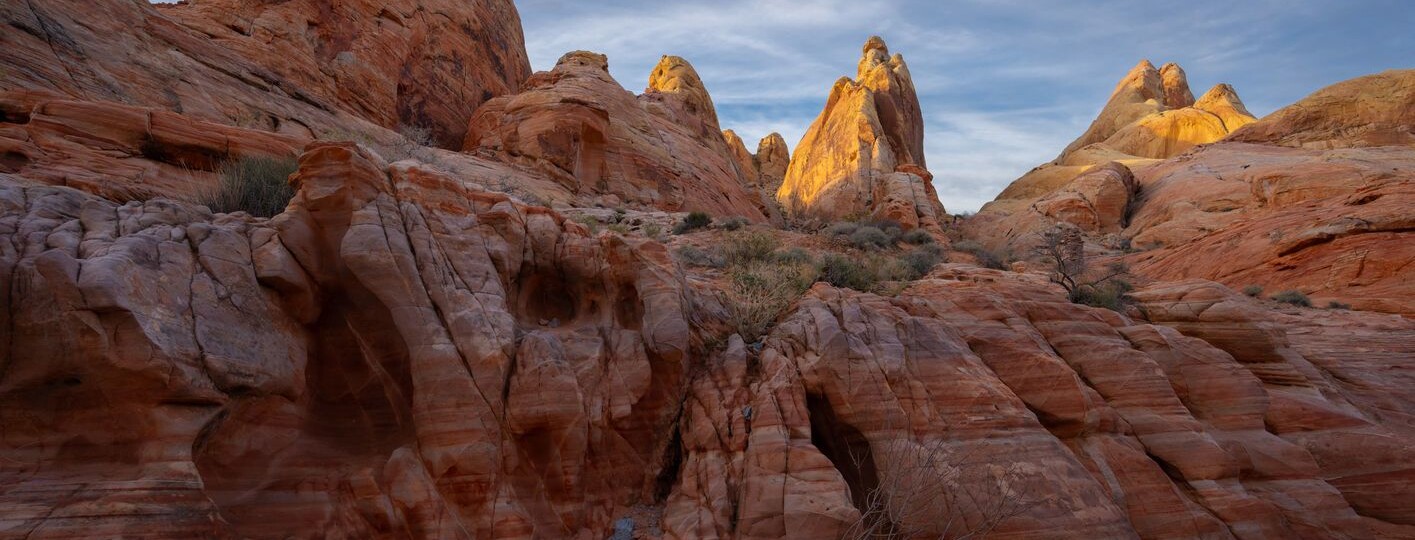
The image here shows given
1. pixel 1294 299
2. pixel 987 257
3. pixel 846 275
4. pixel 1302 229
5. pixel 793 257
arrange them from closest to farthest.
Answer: pixel 846 275, pixel 793 257, pixel 1294 299, pixel 1302 229, pixel 987 257

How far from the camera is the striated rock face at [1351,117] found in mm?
30750

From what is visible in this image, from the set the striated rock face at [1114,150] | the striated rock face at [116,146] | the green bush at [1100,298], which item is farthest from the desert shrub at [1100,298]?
the striated rock face at [1114,150]

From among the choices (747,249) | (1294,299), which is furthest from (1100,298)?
(1294,299)

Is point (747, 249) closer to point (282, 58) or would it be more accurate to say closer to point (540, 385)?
point (540, 385)

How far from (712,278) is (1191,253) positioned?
53.5 ft

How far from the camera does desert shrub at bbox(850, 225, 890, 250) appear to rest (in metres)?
18.8

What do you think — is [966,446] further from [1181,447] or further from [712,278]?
[712,278]

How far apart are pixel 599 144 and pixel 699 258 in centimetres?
1183

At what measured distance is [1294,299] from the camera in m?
13.9

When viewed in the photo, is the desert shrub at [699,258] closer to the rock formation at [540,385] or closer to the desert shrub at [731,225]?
the rock formation at [540,385]

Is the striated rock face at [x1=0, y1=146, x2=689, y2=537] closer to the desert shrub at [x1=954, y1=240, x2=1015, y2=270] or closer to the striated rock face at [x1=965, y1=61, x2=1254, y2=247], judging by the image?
the desert shrub at [x1=954, y1=240, x2=1015, y2=270]

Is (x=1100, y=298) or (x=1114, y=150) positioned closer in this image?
(x=1100, y=298)

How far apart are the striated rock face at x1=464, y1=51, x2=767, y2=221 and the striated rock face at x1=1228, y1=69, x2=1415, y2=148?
2889cm

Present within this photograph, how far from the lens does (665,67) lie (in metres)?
40.1
